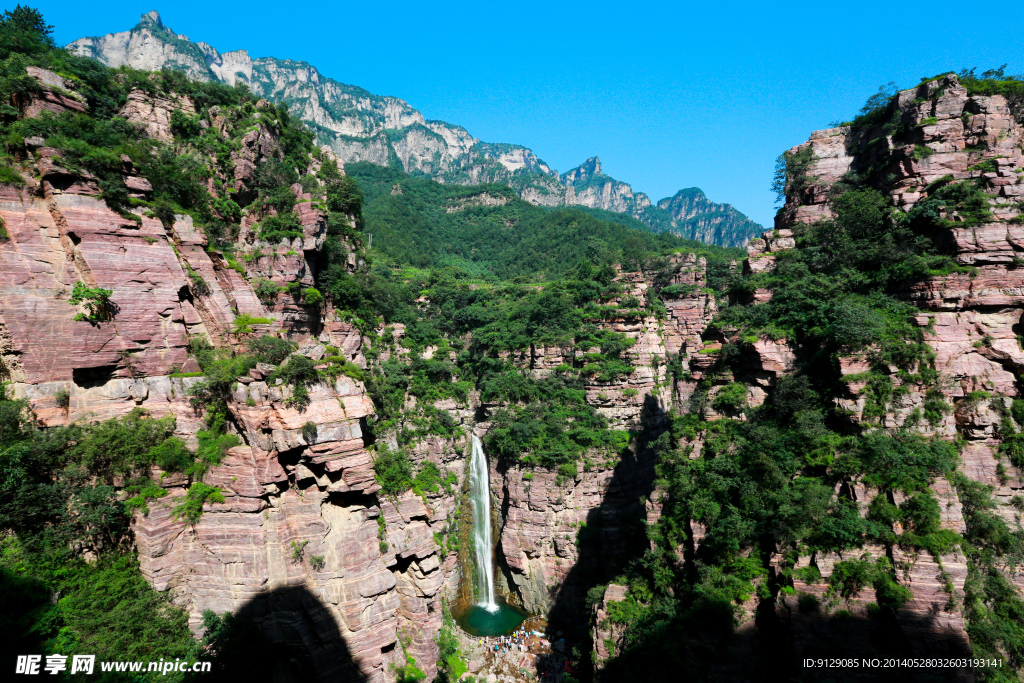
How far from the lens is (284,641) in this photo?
52.1 feet

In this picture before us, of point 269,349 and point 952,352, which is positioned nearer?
point 952,352

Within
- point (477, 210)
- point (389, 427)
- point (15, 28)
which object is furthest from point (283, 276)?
point (477, 210)

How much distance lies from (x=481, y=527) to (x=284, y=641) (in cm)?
2124

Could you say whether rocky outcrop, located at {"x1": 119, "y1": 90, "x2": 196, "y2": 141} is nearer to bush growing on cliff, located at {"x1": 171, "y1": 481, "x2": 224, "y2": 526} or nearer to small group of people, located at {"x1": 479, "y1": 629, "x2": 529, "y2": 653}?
bush growing on cliff, located at {"x1": 171, "y1": 481, "x2": 224, "y2": 526}

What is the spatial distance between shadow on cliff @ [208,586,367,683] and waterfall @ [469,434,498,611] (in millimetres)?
18306

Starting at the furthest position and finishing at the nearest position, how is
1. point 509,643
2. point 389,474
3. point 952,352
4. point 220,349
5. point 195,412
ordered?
point 509,643, point 389,474, point 220,349, point 952,352, point 195,412

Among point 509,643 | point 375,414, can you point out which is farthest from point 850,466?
point 509,643

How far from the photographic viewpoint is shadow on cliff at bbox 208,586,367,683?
14.7 metres

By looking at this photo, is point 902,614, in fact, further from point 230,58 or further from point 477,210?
point 230,58

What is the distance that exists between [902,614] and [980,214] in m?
17.7

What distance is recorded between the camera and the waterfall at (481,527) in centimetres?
3375

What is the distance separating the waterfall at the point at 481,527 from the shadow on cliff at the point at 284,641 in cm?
1831

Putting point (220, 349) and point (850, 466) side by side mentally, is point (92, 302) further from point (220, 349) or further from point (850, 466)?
point (850, 466)

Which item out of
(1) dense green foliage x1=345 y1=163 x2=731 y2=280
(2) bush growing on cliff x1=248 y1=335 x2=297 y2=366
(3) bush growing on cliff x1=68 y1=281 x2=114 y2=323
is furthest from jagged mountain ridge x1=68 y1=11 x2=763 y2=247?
(3) bush growing on cliff x1=68 y1=281 x2=114 y2=323
